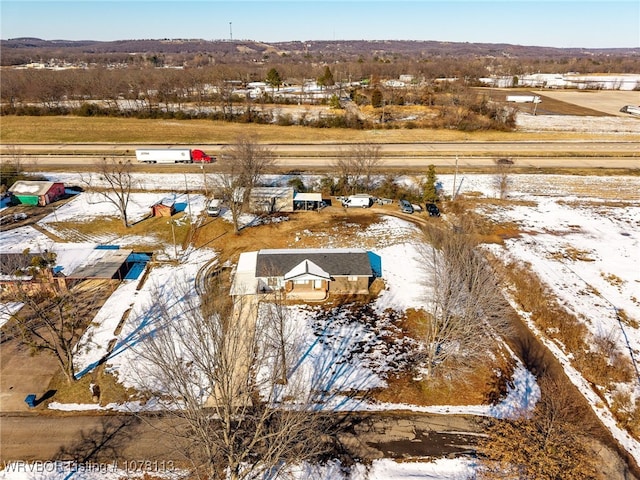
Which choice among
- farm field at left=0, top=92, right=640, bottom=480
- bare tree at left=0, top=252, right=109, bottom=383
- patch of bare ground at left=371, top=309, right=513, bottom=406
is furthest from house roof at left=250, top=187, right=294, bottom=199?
patch of bare ground at left=371, top=309, right=513, bottom=406

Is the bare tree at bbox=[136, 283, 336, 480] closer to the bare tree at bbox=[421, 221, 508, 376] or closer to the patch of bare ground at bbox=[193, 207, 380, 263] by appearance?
the patch of bare ground at bbox=[193, 207, 380, 263]

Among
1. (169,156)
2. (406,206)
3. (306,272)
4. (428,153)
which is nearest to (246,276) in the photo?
(306,272)

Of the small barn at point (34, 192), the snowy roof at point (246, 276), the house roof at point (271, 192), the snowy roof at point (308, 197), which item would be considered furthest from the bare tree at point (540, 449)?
the small barn at point (34, 192)

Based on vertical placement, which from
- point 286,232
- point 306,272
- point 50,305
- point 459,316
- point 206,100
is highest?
point 206,100

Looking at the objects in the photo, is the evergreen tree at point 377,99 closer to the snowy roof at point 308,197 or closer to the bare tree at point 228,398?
the snowy roof at point 308,197

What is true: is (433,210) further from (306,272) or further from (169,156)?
(169,156)

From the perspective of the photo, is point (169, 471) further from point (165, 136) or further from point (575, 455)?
point (165, 136)

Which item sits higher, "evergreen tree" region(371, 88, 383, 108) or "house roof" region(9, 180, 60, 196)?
"evergreen tree" region(371, 88, 383, 108)
